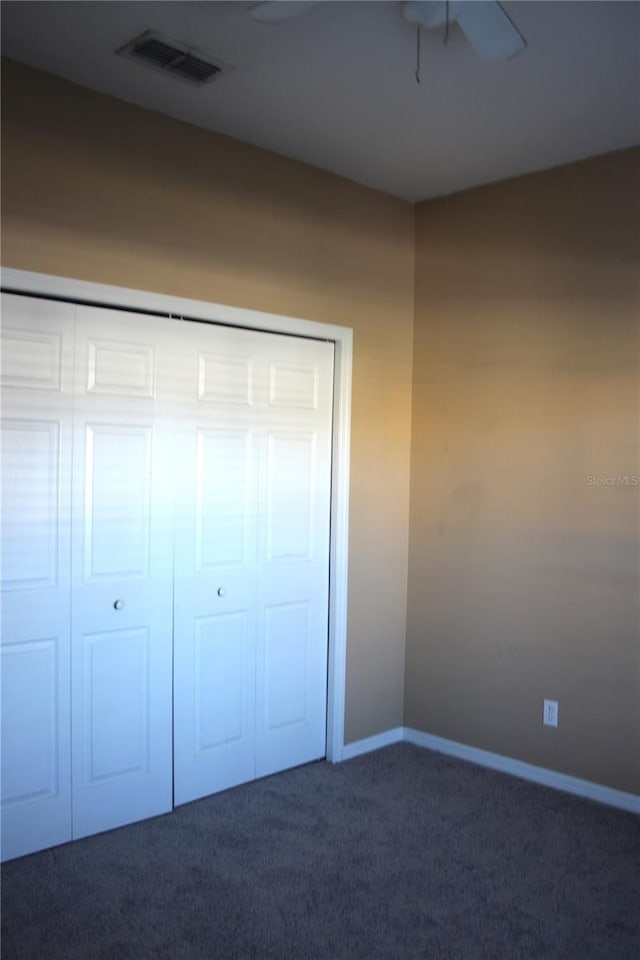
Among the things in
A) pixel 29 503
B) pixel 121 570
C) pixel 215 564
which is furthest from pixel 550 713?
pixel 29 503

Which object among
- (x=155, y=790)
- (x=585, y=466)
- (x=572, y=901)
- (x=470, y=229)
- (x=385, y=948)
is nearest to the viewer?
(x=385, y=948)

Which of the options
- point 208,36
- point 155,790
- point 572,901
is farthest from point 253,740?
point 208,36

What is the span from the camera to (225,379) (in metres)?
3.23

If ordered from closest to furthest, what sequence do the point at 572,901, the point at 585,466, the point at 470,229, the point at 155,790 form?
1. the point at 572,901
2. the point at 155,790
3. the point at 585,466
4. the point at 470,229

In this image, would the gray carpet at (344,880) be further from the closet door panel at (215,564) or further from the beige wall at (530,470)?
the beige wall at (530,470)

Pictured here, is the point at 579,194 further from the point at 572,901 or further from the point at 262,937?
the point at 262,937

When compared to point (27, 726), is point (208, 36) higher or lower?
higher

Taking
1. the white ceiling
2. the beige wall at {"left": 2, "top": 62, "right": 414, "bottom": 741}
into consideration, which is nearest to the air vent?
the white ceiling

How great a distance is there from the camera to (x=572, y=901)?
8.41 ft

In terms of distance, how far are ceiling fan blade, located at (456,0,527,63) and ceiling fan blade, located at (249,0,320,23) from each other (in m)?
0.38

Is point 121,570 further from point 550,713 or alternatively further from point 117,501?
point 550,713

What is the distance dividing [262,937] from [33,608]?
1276 millimetres

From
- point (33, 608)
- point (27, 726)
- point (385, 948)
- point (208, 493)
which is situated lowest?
point (385, 948)

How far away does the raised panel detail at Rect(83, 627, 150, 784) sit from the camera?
2.87 m
